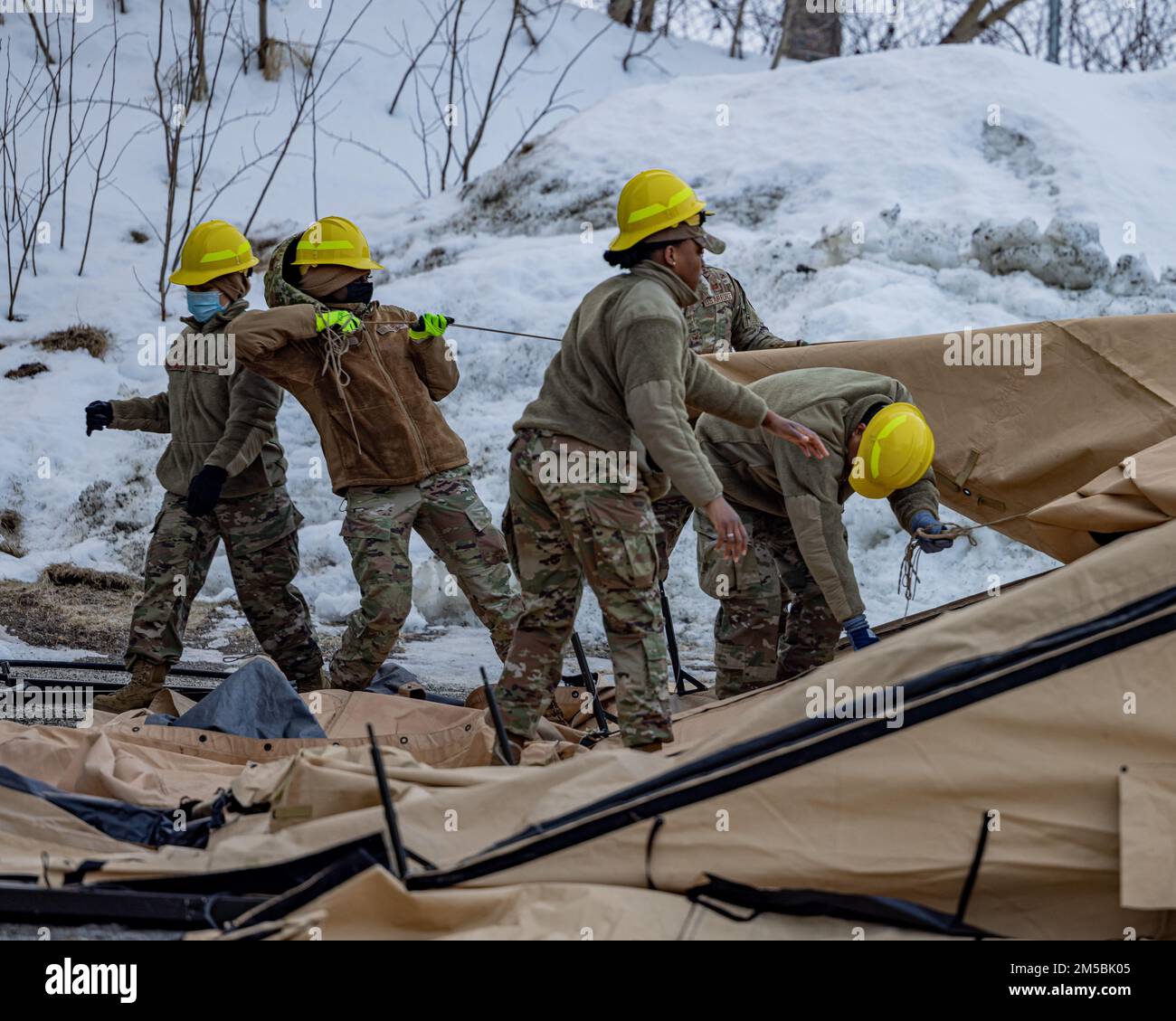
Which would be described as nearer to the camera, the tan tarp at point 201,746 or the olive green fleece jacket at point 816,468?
the tan tarp at point 201,746

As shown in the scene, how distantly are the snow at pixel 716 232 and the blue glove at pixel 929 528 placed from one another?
222 cm

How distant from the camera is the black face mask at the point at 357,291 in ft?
16.5

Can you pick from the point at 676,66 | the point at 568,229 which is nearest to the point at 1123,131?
the point at 568,229

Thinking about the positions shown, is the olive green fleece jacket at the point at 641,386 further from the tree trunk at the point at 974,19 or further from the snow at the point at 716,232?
the tree trunk at the point at 974,19

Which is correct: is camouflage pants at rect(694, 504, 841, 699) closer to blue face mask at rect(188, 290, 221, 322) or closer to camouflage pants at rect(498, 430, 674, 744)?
camouflage pants at rect(498, 430, 674, 744)

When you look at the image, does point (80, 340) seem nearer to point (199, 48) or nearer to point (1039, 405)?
point (199, 48)

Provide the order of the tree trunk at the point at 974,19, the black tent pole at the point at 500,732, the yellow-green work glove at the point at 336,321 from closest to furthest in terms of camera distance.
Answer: the black tent pole at the point at 500,732
the yellow-green work glove at the point at 336,321
the tree trunk at the point at 974,19

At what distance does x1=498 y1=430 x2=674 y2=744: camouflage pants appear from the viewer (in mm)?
3797

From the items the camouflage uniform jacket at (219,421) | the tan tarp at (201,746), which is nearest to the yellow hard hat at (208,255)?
the camouflage uniform jacket at (219,421)

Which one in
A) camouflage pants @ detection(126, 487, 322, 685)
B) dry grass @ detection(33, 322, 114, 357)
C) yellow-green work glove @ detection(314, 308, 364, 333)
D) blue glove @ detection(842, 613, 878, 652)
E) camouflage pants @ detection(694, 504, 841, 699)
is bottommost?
dry grass @ detection(33, 322, 114, 357)

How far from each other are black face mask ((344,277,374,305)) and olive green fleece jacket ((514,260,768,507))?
4.18ft

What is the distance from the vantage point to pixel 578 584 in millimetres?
4059

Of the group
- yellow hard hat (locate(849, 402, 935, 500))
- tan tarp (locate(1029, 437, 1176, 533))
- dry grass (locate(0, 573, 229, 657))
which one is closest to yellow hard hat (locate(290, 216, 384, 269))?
yellow hard hat (locate(849, 402, 935, 500))
